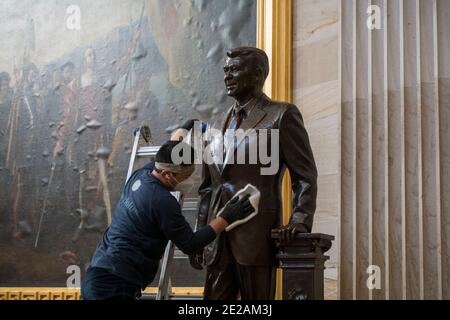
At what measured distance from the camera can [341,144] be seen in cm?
508

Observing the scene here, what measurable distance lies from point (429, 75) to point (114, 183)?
284 cm

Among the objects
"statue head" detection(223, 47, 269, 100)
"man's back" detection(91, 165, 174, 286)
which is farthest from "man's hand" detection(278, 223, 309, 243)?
"statue head" detection(223, 47, 269, 100)

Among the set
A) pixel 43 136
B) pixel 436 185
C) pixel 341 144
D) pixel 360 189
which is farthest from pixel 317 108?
pixel 43 136

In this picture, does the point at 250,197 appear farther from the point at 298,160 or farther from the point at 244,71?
the point at 244,71

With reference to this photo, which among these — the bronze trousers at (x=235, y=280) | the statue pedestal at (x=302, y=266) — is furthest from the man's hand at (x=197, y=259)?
the statue pedestal at (x=302, y=266)

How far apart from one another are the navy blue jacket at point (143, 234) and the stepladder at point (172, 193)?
874mm

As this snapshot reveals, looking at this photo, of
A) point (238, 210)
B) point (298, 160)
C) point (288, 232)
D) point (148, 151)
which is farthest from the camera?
point (148, 151)

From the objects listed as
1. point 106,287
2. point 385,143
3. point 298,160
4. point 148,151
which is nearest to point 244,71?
point 298,160

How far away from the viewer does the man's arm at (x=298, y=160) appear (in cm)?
353

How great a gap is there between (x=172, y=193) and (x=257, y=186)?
4.98 feet

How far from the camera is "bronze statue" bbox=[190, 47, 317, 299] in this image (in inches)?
135

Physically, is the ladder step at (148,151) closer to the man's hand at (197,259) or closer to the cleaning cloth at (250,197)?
the man's hand at (197,259)

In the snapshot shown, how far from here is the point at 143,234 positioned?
3674 mm

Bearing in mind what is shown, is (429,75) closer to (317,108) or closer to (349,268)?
Answer: (317,108)
